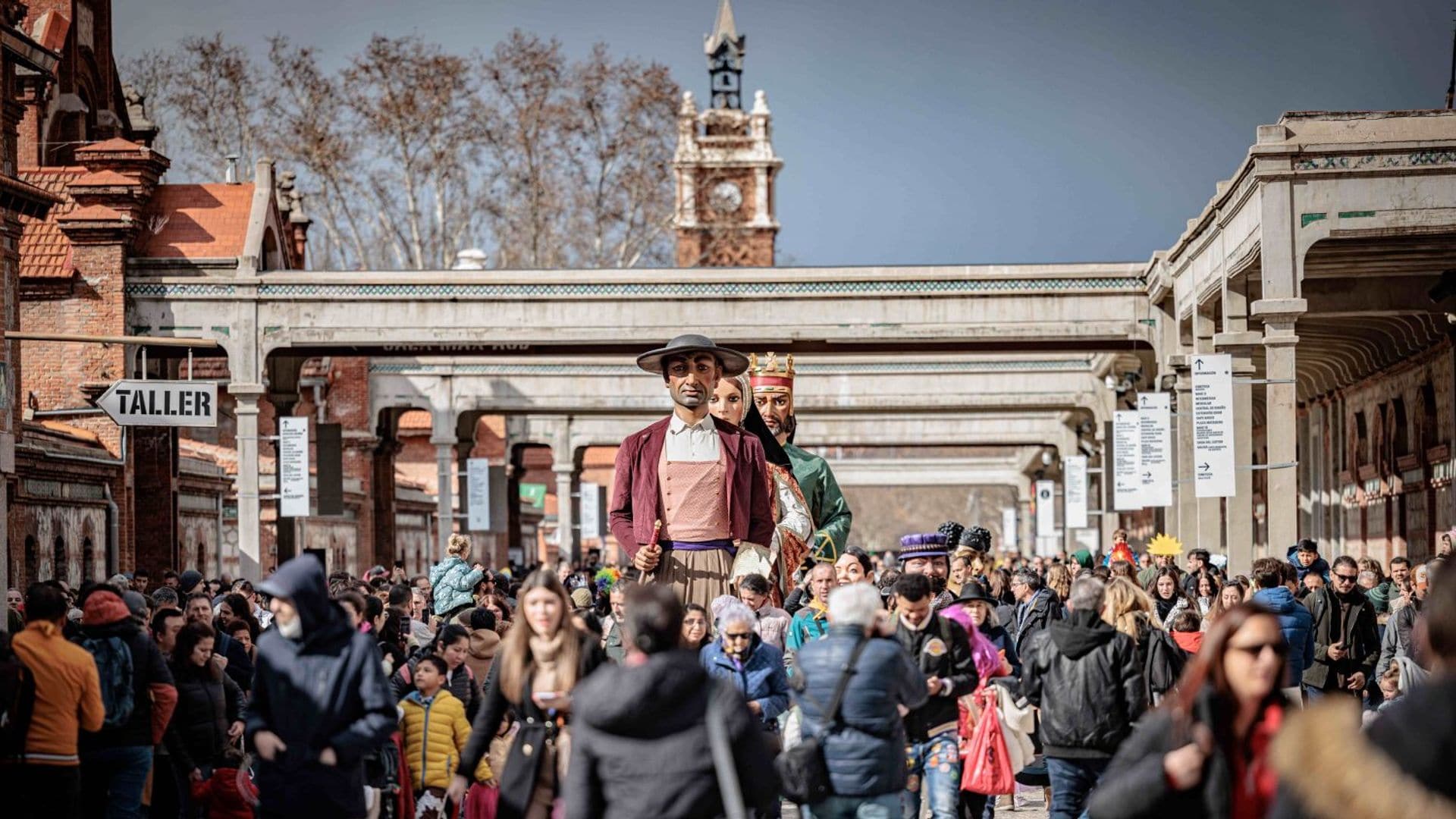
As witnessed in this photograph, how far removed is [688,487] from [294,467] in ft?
69.6

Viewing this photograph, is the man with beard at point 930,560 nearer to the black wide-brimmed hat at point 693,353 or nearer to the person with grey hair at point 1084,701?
the black wide-brimmed hat at point 693,353

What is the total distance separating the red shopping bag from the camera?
10.8 metres

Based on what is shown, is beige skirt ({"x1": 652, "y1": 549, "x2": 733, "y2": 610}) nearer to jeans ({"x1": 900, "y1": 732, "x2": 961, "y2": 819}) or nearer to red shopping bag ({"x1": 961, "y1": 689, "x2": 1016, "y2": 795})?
red shopping bag ({"x1": 961, "y1": 689, "x2": 1016, "y2": 795})

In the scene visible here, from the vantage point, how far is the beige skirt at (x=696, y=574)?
461 inches

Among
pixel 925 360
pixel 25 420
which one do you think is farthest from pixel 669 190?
pixel 25 420

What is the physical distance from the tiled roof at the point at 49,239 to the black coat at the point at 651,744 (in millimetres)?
28230

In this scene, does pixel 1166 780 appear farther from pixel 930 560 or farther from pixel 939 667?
pixel 930 560

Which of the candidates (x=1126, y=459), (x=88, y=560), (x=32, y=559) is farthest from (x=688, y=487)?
(x=88, y=560)

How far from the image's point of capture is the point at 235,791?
1096 centimetres

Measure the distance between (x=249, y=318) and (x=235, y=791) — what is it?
23208mm

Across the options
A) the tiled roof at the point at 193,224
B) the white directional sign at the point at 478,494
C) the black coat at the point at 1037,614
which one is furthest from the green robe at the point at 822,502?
the white directional sign at the point at 478,494

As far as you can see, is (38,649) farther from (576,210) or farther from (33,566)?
(576,210)

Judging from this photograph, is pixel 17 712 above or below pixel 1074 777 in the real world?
above

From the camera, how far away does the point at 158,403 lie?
2283 centimetres
